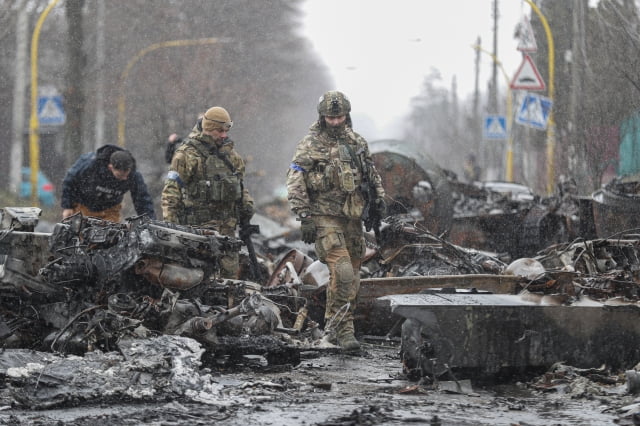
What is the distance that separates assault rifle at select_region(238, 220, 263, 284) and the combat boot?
1.37 m

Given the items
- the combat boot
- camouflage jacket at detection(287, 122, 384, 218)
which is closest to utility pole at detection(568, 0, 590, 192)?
camouflage jacket at detection(287, 122, 384, 218)

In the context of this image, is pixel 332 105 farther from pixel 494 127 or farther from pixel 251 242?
pixel 494 127

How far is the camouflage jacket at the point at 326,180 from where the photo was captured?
845cm

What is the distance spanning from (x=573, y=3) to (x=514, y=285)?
51.0 ft

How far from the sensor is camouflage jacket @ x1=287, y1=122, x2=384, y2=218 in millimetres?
8453

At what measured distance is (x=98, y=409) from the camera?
5.27 m

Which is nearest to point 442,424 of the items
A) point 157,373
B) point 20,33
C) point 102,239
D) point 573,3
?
point 157,373

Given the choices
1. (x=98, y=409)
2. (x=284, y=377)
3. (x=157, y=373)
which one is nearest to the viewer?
(x=98, y=409)

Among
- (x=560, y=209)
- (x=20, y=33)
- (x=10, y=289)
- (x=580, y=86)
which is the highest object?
(x=20, y=33)

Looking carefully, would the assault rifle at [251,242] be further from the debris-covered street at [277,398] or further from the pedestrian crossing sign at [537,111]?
the pedestrian crossing sign at [537,111]

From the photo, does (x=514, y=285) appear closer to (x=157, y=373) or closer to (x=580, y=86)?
(x=157, y=373)

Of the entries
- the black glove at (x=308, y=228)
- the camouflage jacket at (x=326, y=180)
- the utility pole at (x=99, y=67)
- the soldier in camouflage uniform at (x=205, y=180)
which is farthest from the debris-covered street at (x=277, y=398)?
the utility pole at (x=99, y=67)

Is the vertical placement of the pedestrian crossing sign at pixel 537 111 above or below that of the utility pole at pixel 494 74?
below

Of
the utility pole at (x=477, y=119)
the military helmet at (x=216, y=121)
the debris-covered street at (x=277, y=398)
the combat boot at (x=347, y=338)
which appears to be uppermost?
the utility pole at (x=477, y=119)
